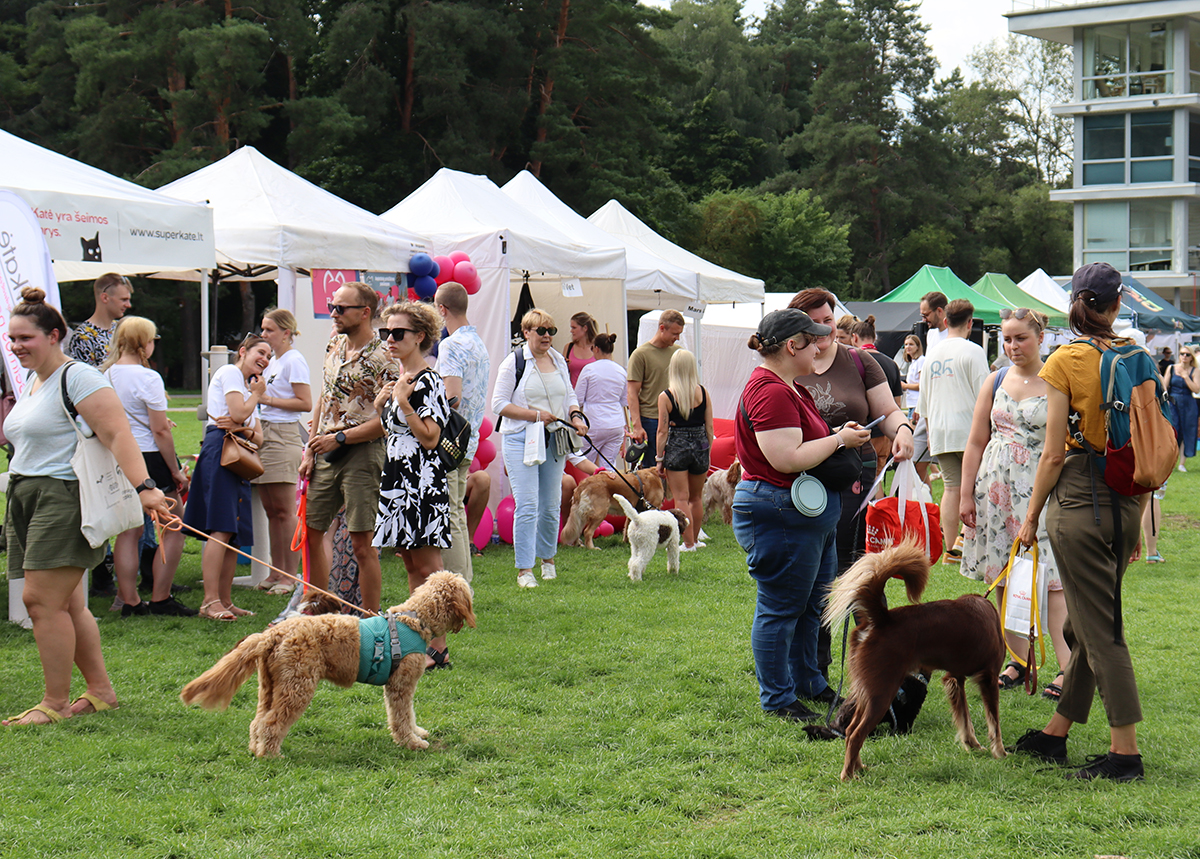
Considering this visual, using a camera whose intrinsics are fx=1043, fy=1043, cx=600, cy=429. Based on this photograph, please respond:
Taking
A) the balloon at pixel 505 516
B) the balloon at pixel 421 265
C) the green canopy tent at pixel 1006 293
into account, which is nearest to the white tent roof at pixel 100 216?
the balloon at pixel 421 265

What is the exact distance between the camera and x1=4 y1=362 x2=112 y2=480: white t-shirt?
418 centimetres

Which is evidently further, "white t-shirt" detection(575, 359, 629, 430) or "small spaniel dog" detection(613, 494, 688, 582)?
"white t-shirt" detection(575, 359, 629, 430)

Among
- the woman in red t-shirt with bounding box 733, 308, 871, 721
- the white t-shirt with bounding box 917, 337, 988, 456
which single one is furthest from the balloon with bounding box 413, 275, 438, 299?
the woman in red t-shirt with bounding box 733, 308, 871, 721

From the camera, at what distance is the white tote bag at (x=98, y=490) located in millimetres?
4141

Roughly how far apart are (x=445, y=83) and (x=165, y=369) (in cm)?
1549

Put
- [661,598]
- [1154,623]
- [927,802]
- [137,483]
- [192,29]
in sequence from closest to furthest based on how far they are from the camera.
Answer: [927,802] → [137,483] → [1154,623] → [661,598] → [192,29]

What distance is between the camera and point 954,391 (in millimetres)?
6855

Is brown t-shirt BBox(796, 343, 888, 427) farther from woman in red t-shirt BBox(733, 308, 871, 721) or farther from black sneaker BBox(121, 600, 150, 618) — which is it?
black sneaker BBox(121, 600, 150, 618)

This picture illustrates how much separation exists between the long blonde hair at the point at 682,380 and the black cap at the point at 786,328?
3.88 meters

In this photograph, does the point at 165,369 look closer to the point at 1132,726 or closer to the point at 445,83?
the point at 445,83

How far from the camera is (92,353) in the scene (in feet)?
21.5

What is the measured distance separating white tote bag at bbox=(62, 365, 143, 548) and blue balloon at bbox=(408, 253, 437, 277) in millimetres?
4703

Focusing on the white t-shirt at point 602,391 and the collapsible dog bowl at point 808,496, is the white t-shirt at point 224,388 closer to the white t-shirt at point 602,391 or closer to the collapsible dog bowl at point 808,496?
the white t-shirt at point 602,391

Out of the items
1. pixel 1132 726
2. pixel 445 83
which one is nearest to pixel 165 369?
pixel 445 83
